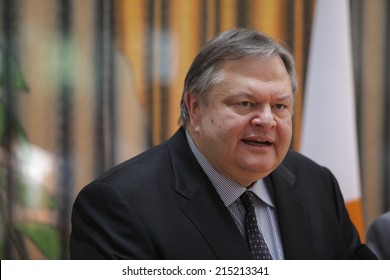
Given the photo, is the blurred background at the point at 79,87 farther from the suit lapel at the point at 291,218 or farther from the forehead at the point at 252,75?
the forehead at the point at 252,75

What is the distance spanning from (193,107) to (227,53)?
0.67 feet

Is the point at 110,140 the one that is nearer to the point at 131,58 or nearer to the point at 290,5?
the point at 131,58

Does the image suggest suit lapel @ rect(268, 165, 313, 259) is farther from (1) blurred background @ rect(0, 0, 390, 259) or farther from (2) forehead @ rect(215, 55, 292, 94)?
(1) blurred background @ rect(0, 0, 390, 259)

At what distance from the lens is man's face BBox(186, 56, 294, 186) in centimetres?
155

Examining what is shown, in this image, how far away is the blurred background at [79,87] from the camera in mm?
2971

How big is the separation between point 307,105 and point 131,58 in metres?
0.97

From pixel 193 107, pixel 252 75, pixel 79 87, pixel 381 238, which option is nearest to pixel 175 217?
pixel 193 107

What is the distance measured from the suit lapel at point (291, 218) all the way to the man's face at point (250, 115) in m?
0.18

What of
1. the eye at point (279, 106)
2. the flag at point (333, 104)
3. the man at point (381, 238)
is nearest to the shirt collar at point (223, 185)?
the eye at point (279, 106)

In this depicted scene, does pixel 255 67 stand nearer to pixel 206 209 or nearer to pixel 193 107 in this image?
pixel 193 107

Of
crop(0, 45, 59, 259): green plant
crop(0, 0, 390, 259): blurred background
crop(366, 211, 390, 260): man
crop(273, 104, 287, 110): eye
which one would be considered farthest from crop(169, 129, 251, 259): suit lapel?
crop(0, 45, 59, 259): green plant

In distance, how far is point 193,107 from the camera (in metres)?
1.69

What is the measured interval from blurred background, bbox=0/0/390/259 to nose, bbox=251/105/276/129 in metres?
1.56
